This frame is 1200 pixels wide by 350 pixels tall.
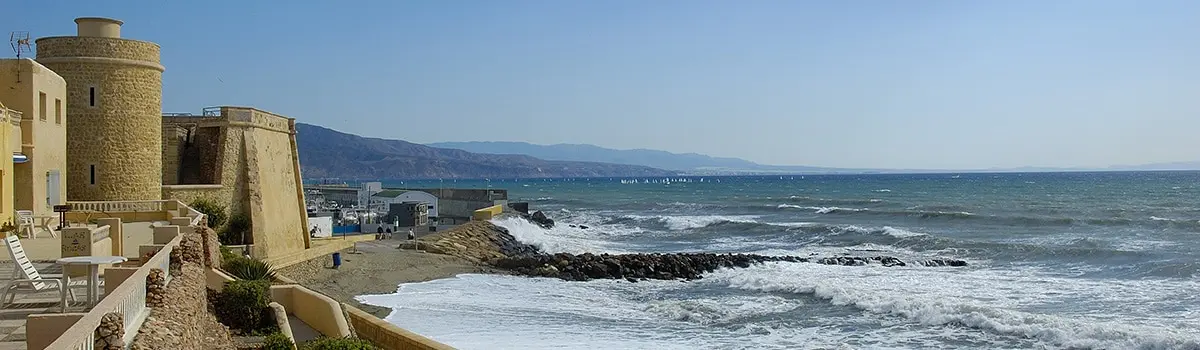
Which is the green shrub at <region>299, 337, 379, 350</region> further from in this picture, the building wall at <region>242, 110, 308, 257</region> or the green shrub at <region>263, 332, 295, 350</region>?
the building wall at <region>242, 110, 308, 257</region>

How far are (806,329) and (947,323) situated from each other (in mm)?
2600

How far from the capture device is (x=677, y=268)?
2814cm

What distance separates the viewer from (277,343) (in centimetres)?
1034

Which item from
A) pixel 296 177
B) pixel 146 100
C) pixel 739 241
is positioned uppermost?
pixel 146 100

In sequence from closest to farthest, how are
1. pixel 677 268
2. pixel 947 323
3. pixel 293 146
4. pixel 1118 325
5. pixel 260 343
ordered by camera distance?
pixel 260 343
pixel 1118 325
pixel 947 323
pixel 293 146
pixel 677 268

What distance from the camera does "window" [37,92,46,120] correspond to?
59.4ft

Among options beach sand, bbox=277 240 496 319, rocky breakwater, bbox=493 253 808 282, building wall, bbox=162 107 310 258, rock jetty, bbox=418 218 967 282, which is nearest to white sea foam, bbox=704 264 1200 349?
rocky breakwater, bbox=493 253 808 282

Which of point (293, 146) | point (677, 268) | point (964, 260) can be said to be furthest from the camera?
point (964, 260)

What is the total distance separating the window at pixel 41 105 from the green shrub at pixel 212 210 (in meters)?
3.40

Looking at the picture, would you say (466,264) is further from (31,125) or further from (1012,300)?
(1012,300)

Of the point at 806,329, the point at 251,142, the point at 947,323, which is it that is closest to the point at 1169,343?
the point at 947,323

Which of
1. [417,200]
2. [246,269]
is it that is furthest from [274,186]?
[417,200]

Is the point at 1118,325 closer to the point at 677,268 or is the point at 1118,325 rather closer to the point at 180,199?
the point at 677,268

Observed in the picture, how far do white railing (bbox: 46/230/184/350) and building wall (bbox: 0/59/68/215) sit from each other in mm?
10767
